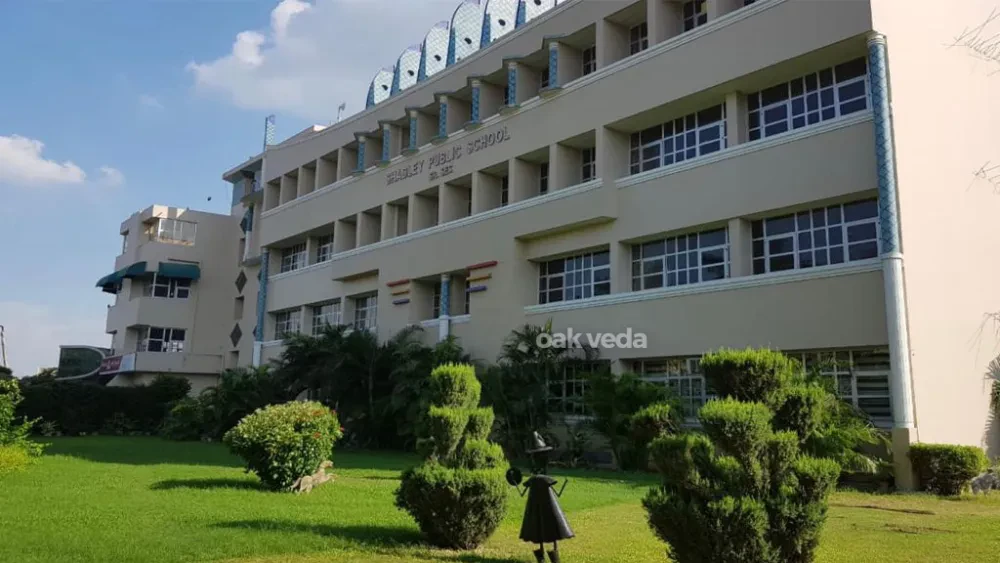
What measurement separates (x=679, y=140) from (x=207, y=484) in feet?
47.8

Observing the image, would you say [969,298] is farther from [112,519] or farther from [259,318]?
[259,318]

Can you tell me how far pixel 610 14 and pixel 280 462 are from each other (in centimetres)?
1619

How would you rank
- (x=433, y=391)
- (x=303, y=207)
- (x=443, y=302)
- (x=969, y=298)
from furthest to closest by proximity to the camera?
(x=303, y=207) → (x=443, y=302) → (x=969, y=298) → (x=433, y=391)

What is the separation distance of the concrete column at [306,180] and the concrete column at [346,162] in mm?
3395

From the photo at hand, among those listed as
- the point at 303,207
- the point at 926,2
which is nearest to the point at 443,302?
the point at 303,207

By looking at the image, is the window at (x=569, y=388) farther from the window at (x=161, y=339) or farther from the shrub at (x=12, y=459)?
the window at (x=161, y=339)

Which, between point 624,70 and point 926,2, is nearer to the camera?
point 926,2

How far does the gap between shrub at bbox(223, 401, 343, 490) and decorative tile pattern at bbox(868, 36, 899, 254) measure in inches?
451

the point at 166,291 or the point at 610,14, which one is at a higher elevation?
the point at 610,14

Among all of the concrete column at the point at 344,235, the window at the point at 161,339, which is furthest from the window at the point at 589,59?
the window at the point at 161,339

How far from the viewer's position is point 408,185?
29.7 meters

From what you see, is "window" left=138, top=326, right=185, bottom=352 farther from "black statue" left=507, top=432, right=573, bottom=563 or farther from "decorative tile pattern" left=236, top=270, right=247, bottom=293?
"black statue" left=507, top=432, right=573, bottom=563

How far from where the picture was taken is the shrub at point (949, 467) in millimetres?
14148

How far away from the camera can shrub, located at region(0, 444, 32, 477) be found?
1365 centimetres
